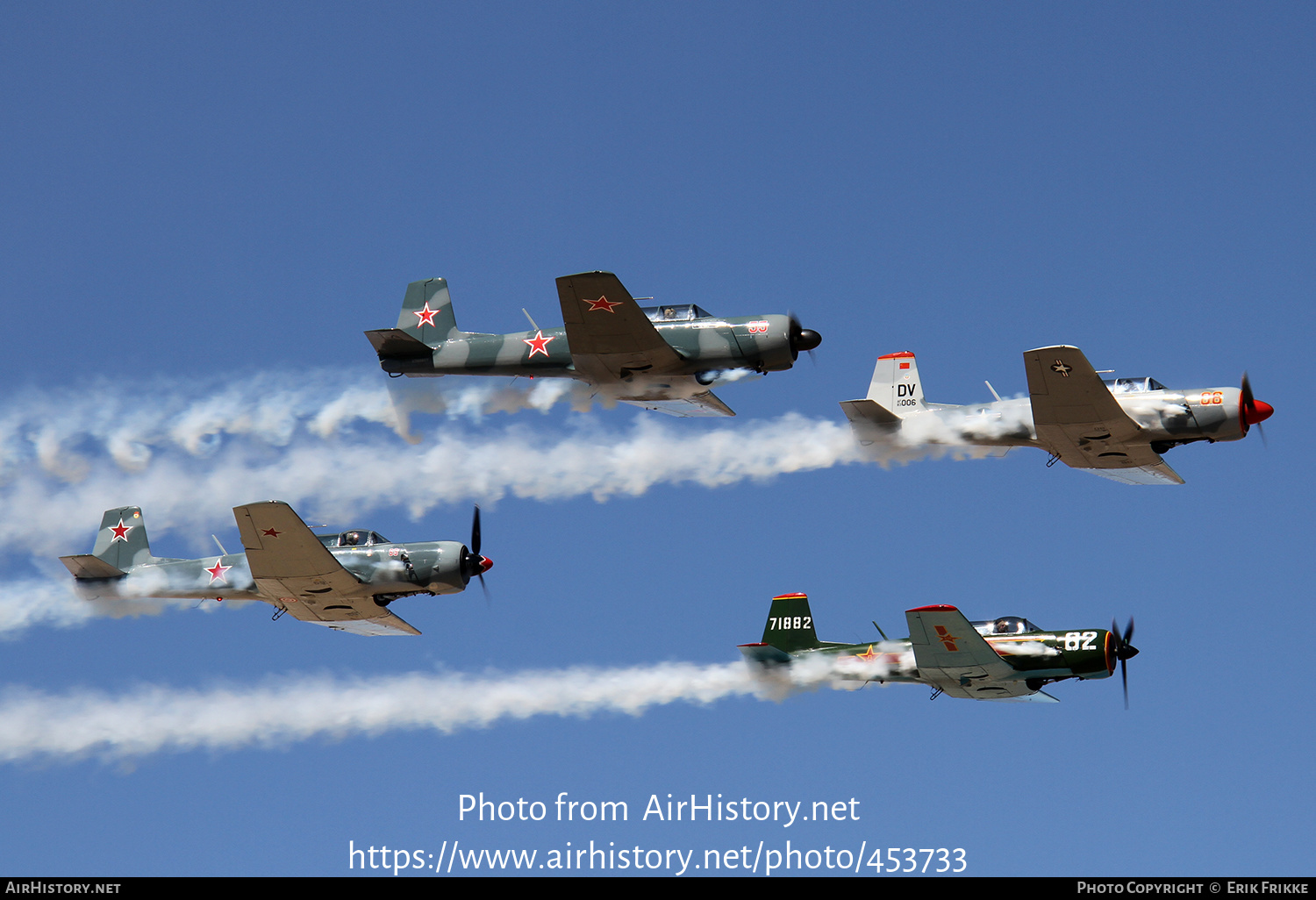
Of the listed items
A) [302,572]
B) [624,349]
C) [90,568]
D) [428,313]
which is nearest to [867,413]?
[624,349]

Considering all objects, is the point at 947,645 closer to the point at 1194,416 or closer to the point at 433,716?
the point at 1194,416

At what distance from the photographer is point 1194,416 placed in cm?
3547

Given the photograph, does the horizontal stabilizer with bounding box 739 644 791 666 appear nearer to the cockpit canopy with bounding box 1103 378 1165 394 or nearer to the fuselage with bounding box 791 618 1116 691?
the fuselage with bounding box 791 618 1116 691

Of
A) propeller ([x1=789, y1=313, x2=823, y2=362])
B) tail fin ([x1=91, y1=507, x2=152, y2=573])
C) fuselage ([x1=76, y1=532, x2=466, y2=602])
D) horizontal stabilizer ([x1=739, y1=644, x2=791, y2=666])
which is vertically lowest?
horizontal stabilizer ([x1=739, y1=644, x2=791, y2=666])

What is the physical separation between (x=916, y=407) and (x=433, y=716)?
14430 mm

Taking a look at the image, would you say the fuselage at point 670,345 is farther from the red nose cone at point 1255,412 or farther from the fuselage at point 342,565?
the red nose cone at point 1255,412

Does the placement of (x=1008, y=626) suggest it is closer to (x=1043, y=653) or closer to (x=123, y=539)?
(x=1043, y=653)

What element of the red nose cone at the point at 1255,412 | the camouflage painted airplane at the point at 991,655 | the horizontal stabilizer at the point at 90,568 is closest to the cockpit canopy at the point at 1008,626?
the camouflage painted airplane at the point at 991,655

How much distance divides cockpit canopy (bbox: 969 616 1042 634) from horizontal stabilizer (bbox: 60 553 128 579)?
67.9 ft

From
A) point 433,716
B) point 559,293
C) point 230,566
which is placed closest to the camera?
point 559,293

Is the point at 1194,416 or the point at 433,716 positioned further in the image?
the point at 433,716

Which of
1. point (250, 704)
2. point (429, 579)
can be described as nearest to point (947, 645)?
point (429, 579)

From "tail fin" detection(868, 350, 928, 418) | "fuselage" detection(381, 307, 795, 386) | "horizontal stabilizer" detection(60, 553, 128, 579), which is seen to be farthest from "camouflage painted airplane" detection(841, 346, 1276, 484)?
"horizontal stabilizer" detection(60, 553, 128, 579)

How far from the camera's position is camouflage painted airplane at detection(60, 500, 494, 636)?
34594 millimetres
